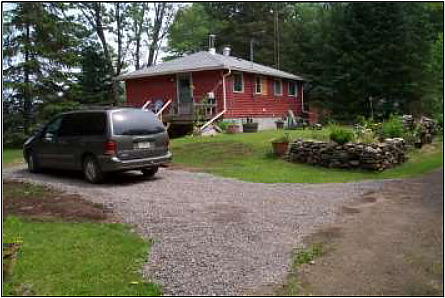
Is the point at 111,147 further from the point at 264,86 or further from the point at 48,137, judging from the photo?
the point at 264,86

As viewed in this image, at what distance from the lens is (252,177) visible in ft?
39.8

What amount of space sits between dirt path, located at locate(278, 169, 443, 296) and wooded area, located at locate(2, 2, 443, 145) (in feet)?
38.3

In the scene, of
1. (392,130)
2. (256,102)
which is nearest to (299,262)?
(392,130)

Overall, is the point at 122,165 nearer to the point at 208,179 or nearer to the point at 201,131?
the point at 208,179

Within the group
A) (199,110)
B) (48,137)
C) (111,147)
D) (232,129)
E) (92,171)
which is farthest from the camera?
(199,110)

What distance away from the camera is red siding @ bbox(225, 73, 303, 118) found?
26.0 meters

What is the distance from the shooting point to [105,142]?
34.8 ft

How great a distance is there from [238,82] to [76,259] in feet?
71.9

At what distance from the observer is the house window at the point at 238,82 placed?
26297mm

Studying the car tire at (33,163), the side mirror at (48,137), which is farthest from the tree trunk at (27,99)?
the side mirror at (48,137)

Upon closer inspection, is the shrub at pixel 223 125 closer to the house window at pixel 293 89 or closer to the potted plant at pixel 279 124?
the potted plant at pixel 279 124

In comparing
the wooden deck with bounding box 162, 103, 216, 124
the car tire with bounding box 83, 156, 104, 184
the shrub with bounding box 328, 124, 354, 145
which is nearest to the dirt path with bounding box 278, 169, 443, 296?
the shrub with bounding box 328, 124, 354, 145

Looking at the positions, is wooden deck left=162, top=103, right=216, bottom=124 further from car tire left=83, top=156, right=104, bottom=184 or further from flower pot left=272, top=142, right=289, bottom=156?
car tire left=83, top=156, right=104, bottom=184

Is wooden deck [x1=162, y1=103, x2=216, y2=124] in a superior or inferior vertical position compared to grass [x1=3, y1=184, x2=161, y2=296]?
superior
